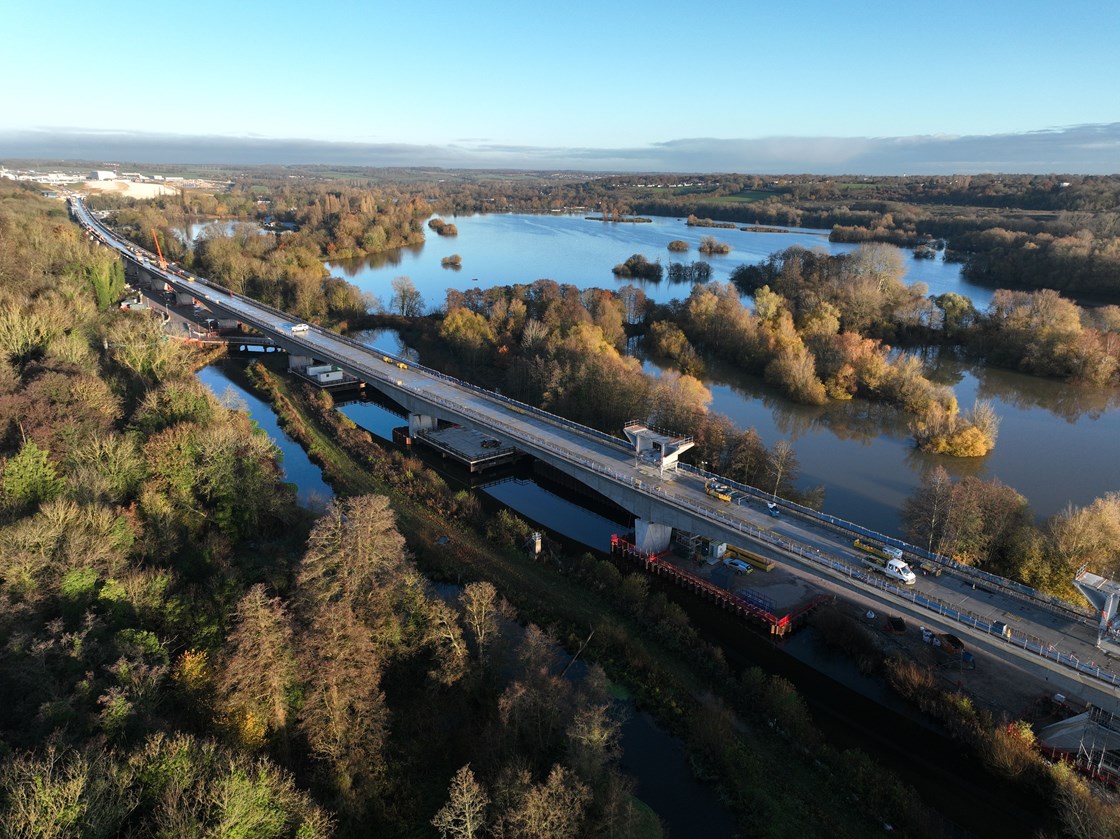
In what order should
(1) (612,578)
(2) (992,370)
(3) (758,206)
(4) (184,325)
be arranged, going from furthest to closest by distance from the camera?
(3) (758,206)
(4) (184,325)
(2) (992,370)
(1) (612,578)

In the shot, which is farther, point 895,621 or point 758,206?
point 758,206

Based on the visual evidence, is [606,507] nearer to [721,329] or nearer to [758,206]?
[721,329]

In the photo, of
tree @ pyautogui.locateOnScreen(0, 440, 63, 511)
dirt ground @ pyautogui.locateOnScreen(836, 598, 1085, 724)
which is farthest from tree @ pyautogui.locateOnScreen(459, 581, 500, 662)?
tree @ pyautogui.locateOnScreen(0, 440, 63, 511)

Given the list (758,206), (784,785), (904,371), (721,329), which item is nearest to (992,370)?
(904,371)

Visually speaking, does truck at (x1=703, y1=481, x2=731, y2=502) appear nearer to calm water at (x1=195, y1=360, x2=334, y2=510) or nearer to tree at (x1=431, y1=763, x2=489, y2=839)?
tree at (x1=431, y1=763, x2=489, y2=839)

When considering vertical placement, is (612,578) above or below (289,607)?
below

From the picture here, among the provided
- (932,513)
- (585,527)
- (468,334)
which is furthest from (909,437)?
(468,334)

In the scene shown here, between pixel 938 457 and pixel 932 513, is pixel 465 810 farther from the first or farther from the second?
pixel 938 457
